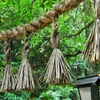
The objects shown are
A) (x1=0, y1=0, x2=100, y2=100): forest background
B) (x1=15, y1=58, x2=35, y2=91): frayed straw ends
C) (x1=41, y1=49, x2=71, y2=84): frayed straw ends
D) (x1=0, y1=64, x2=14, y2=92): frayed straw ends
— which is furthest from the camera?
(x1=0, y1=0, x2=100, y2=100): forest background

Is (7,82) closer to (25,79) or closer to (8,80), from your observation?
(8,80)

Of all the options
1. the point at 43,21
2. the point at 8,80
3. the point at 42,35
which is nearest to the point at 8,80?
the point at 8,80

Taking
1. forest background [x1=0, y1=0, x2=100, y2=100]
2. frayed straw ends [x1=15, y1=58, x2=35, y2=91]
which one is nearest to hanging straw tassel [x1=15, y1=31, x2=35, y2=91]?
frayed straw ends [x1=15, y1=58, x2=35, y2=91]

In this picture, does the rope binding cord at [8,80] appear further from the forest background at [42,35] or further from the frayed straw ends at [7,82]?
the forest background at [42,35]

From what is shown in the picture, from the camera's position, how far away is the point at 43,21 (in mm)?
1270

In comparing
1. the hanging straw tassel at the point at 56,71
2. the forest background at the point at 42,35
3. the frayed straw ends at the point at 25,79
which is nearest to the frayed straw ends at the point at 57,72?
→ the hanging straw tassel at the point at 56,71

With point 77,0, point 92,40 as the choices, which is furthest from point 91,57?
point 77,0

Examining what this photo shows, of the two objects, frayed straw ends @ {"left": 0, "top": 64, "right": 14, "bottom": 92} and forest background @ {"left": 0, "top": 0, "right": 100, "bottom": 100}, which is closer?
frayed straw ends @ {"left": 0, "top": 64, "right": 14, "bottom": 92}

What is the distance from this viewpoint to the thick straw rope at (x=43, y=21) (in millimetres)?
1112

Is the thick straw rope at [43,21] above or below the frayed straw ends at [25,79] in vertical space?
above

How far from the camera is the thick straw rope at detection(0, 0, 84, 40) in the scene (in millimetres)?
1112

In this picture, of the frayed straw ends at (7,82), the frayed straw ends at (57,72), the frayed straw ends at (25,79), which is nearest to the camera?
the frayed straw ends at (57,72)

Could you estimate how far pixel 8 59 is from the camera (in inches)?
56.9

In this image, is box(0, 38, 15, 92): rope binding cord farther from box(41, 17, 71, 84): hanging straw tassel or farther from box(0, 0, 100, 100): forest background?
box(0, 0, 100, 100): forest background
